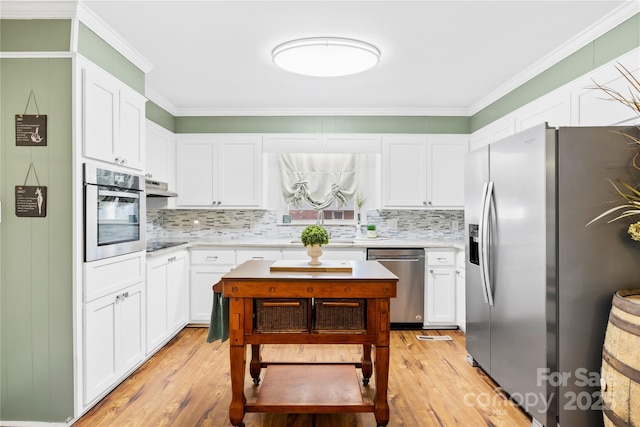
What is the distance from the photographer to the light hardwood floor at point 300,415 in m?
2.33

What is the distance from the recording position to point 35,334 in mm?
2279

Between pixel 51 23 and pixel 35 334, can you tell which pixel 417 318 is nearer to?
pixel 35 334

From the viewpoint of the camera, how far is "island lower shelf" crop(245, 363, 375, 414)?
2225 mm

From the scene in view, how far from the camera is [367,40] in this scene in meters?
2.76

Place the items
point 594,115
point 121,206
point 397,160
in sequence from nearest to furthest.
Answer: point 594,115, point 121,206, point 397,160

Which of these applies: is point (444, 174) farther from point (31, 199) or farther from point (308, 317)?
point (31, 199)

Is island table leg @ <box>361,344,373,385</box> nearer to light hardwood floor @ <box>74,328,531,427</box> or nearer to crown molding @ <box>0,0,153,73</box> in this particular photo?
light hardwood floor @ <box>74,328,531,427</box>

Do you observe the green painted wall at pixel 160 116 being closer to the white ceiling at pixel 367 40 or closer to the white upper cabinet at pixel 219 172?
the white ceiling at pixel 367 40

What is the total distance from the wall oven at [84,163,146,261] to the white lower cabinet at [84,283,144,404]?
33 centimetres

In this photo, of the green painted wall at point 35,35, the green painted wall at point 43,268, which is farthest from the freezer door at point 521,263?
the green painted wall at point 35,35

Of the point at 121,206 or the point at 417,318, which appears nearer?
the point at 121,206

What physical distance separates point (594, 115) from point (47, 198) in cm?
→ 353

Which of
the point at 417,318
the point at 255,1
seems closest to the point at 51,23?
the point at 255,1

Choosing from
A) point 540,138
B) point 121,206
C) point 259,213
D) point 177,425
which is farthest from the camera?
point 259,213
